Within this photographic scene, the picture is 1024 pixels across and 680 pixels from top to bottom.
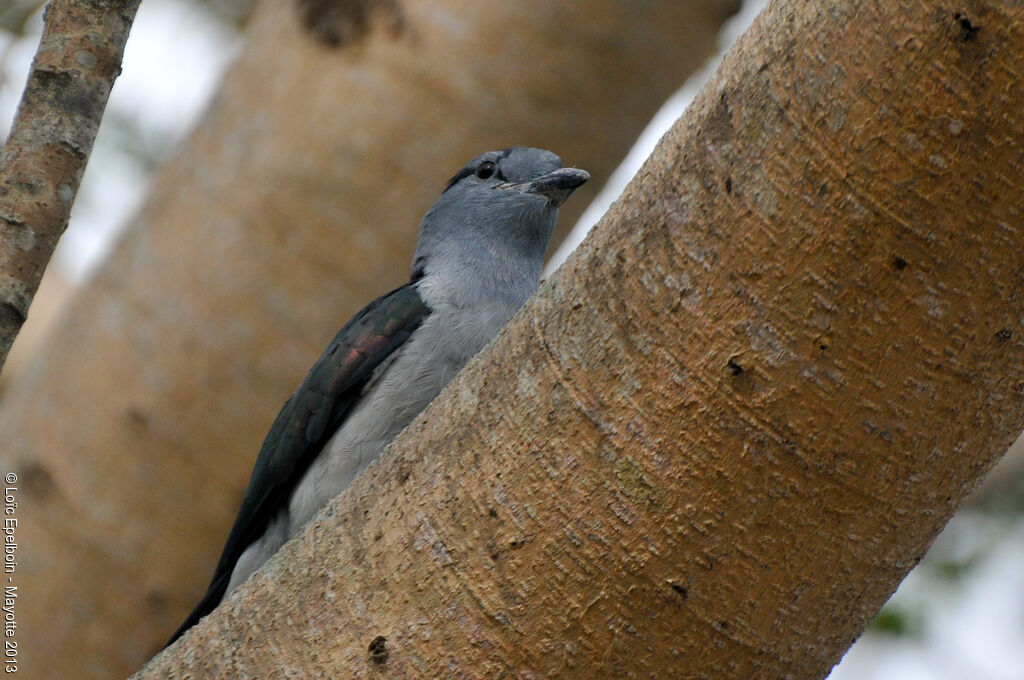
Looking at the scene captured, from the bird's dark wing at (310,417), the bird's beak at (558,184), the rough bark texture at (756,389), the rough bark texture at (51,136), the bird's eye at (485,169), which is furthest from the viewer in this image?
the bird's eye at (485,169)

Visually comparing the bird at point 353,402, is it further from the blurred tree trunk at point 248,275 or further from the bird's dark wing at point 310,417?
the blurred tree trunk at point 248,275

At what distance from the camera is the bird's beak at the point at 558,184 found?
391cm

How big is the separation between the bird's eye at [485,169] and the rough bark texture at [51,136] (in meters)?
1.75

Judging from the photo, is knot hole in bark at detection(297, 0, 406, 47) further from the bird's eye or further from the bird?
the bird's eye

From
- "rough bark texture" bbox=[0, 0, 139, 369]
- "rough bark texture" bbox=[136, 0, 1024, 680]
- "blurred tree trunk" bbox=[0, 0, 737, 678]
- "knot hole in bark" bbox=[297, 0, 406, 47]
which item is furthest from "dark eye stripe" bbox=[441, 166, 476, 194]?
"rough bark texture" bbox=[136, 0, 1024, 680]

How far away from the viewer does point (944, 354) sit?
1.52 m

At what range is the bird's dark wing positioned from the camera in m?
3.45

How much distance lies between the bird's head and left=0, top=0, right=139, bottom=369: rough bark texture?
153 cm

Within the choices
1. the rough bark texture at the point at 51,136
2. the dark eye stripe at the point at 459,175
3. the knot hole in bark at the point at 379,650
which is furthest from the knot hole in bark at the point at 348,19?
the knot hole in bark at the point at 379,650

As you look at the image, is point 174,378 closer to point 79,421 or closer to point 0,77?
point 79,421

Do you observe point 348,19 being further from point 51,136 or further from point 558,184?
point 51,136

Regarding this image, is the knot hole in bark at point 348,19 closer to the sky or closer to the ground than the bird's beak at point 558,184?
closer to the sky

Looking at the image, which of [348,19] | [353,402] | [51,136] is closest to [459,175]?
[348,19]

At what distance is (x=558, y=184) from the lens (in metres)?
3.99
